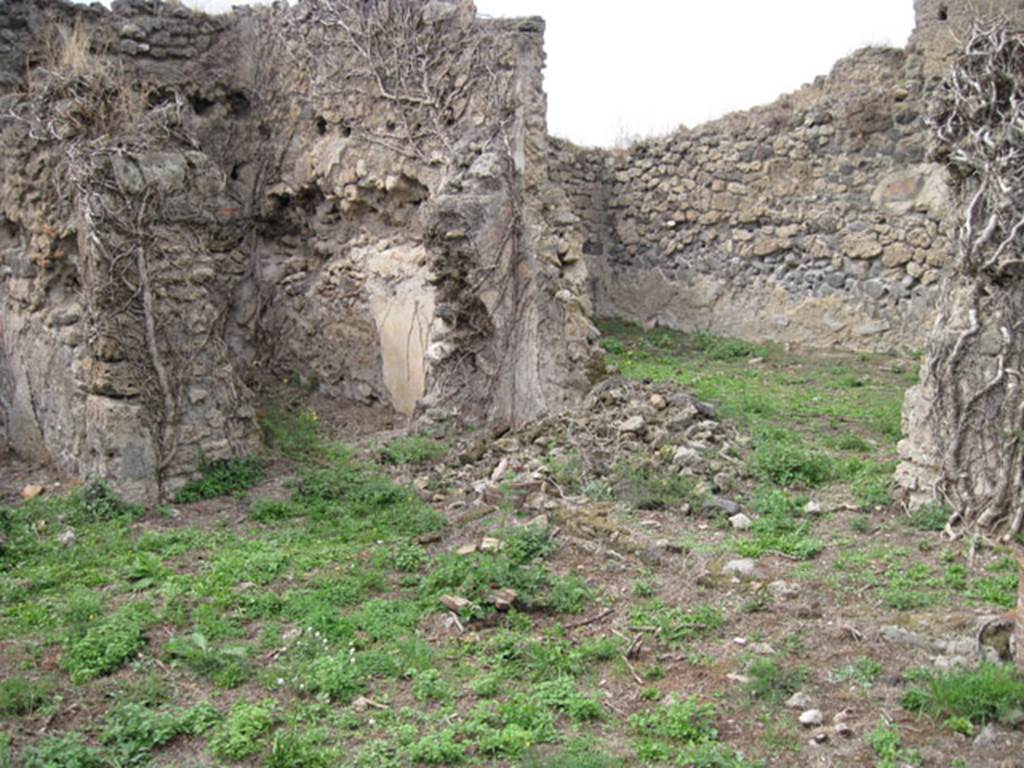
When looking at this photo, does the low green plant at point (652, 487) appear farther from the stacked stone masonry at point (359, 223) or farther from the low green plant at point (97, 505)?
the low green plant at point (97, 505)

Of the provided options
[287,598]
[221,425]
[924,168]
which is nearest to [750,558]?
[287,598]

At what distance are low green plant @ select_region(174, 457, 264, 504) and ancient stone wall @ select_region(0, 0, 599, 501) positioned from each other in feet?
0.42

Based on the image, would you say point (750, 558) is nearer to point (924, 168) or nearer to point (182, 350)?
point (182, 350)

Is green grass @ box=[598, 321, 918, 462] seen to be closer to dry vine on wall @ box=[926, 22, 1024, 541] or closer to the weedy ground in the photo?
the weedy ground

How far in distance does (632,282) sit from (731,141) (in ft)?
8.36

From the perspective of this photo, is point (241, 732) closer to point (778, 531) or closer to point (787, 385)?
point (778, 531)

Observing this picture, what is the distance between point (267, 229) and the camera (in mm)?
11164

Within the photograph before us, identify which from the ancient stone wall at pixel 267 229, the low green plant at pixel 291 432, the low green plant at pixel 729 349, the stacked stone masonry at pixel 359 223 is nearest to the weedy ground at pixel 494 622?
the low green plant at pixel 291 432

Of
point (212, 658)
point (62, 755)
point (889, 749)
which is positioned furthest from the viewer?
point (212, 658)

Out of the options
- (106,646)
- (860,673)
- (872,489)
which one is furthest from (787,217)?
(106,646)

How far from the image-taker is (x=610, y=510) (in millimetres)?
6441

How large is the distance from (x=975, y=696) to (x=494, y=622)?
2253mm

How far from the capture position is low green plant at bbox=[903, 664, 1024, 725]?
12.4ft

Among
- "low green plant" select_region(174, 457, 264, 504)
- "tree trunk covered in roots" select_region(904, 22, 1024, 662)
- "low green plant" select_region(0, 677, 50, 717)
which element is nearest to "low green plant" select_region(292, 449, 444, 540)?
"low green plant" select_region(174, 457, 264, 504)
